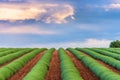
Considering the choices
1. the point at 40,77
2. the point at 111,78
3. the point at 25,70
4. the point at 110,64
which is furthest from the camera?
the point at 110,64

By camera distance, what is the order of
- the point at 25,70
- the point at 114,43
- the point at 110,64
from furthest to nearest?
1. the point at 114,43
2. the point at 110,64
3. the point at 25,70

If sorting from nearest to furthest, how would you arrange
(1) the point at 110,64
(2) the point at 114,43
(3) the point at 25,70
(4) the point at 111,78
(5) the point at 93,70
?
(4) the point at 111,78
(5) the point at 93,70
(3) the point at 25,70
(1) the point at 110,64
(2) the point at 114,43

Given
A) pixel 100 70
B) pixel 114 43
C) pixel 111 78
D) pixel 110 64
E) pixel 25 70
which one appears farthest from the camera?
pixel 114 43

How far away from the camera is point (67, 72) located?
18.9 meters

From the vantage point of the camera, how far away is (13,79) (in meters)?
20.5

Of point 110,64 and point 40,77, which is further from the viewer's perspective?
point 110,64

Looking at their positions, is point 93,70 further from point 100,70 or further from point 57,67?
point 57,67

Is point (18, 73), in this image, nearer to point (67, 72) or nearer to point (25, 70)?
point (25, 70)

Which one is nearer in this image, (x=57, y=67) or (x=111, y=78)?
(x=111, y=78)

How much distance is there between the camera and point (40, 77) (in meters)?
18.2

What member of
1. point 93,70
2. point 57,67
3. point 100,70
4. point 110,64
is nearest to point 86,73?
point 93,70

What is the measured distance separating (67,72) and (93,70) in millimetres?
3153

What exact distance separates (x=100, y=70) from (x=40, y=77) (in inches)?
148

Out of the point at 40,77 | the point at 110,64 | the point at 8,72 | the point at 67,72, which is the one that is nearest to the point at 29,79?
the point at 40,77
